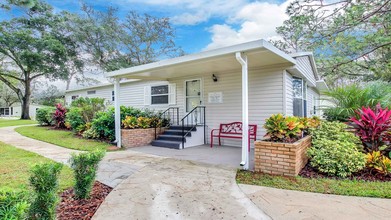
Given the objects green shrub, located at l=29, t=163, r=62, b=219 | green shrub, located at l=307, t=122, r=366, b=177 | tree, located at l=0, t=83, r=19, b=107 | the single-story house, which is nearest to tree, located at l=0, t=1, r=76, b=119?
the single-story house

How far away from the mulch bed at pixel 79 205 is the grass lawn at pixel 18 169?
0.43 m

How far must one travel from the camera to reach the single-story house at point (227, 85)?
18.6 ft

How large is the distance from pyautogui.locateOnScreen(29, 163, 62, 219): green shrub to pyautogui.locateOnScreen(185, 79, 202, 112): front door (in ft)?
21.2

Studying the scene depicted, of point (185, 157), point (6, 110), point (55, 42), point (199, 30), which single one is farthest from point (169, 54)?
point (6, 110)

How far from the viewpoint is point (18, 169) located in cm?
459

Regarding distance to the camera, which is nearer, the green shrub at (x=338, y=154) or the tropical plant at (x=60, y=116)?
the green shrub at (x=338, y=154)

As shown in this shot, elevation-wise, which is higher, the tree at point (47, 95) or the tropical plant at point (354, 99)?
the tree at point (47, 95)

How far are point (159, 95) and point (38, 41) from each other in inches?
456

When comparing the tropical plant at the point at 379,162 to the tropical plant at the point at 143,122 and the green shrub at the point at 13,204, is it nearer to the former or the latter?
the green shrub at the point at 13,204

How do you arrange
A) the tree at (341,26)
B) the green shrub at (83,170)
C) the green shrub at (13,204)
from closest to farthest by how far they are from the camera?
the green shrub at (13,204), the green shrub at (83,170), the tree at (341,26)

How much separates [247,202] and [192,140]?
472 cm

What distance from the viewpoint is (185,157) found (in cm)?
591

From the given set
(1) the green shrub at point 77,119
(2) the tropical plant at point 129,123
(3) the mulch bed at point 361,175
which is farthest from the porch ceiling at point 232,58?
(1) the green shrub at point 77,119

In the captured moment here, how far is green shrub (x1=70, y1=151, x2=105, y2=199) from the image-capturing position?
119 inches
